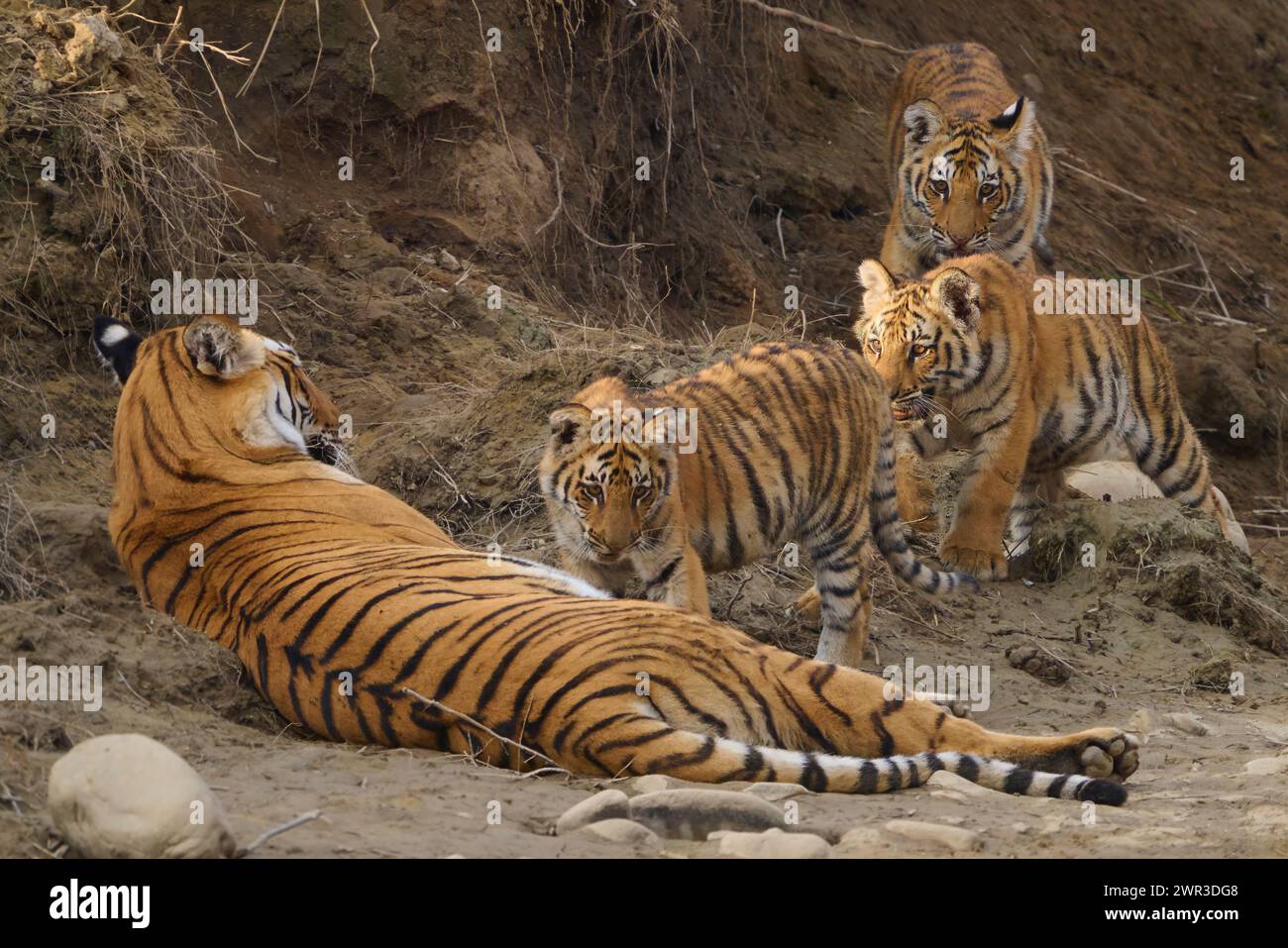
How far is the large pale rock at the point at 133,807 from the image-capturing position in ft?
10.3

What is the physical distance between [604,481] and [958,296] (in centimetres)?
241

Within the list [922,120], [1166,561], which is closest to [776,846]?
[1166,561]

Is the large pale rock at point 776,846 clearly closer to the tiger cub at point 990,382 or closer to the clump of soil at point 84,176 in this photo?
the tiger cub at point 990,382

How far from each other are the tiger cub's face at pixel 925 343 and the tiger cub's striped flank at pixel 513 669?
2539 millimetres

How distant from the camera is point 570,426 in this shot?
223 inches

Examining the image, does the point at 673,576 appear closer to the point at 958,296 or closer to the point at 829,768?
the point at 829,768

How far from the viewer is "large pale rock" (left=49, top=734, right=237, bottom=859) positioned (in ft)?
10.3

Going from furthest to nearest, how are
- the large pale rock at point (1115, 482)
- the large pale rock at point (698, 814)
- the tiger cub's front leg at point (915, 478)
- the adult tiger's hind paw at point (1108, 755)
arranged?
1. the large pale rock at point (1115, 482)
2. the tiger cub's front leg at point (915, 478)
3. the adult tiger's hind paw at point (1108, 755)
4. the large pale rock at point (698, 814)

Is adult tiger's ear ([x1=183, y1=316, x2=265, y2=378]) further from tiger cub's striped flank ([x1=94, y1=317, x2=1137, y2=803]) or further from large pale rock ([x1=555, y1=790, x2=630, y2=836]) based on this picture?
large pale rock ([x1=555, y1=790, x2=630, y2=836])

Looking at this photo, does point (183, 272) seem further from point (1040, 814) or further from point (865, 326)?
point (1040, 814)

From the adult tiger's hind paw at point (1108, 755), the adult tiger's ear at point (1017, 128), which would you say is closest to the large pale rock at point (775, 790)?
the adult tiger's hind paw at point (1108, 755)

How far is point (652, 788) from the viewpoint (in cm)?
381
